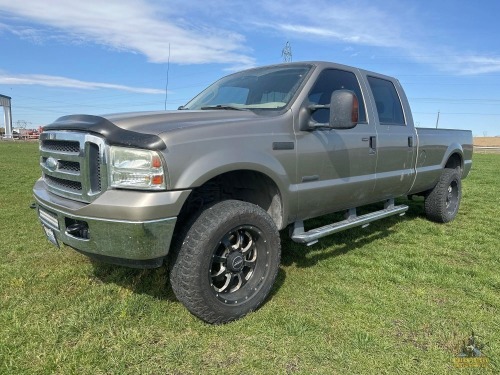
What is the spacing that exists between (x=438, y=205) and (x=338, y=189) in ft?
9.11

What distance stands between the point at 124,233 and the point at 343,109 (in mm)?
1844

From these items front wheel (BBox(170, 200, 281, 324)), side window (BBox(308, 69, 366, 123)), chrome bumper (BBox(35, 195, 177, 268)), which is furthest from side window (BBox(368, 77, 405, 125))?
chrome bumper (BBox(35, 195, 177, 268))

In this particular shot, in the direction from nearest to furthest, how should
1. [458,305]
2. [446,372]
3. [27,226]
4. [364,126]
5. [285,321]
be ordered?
[446,372] < [285,321] < [458,305] < [364,126] < [27,226]

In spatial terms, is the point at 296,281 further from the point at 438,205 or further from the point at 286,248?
the point at 438,205

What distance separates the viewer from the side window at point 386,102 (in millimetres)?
4562

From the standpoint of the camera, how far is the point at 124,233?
2412 mm

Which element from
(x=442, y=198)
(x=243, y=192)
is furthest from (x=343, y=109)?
(x=442, y=198)

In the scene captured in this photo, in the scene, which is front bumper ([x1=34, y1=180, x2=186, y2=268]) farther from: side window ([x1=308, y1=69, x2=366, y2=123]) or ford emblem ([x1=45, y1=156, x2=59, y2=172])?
side window ([x1=308, y1=69, x2=366, y2=123])

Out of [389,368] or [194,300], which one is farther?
[194,300]

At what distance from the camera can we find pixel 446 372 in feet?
7.54

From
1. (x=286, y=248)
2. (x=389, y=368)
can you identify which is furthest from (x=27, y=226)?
(x=389, y=368)

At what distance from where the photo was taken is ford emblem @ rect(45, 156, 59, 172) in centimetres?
293

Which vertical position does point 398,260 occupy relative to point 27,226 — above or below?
above

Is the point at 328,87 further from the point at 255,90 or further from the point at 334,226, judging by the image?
the point at 334,226
